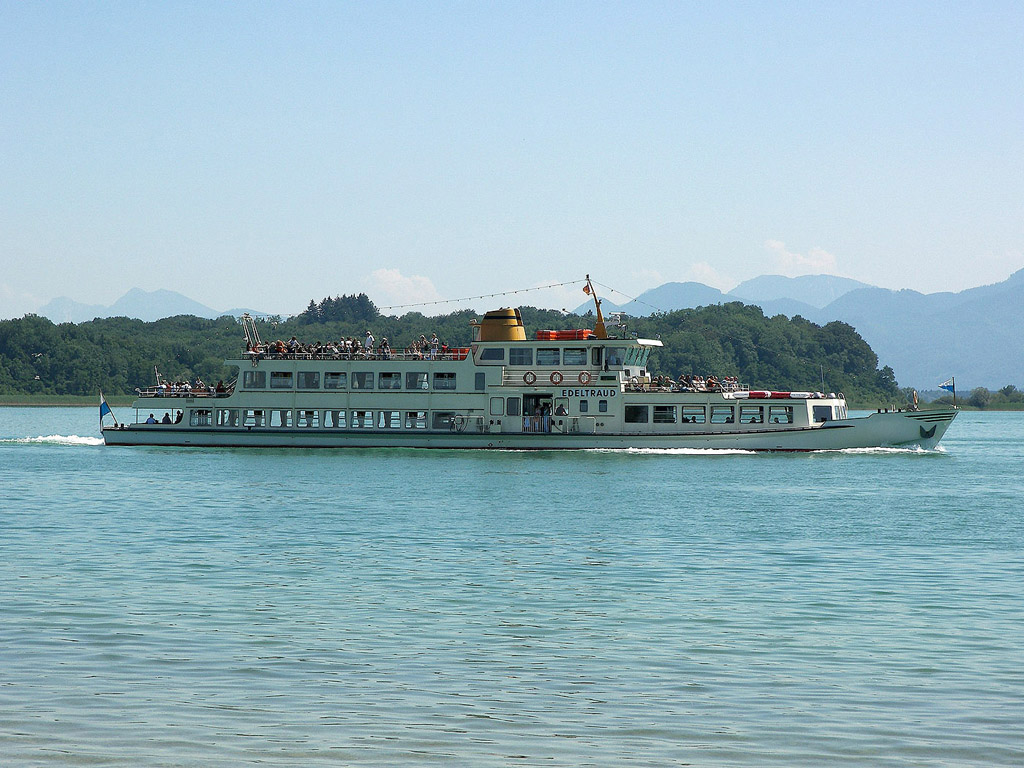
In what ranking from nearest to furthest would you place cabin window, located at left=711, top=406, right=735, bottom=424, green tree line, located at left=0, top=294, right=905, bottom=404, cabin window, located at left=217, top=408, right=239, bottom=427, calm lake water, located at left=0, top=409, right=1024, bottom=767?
calm lake water, located at left=0, top=409, right=1024, bottom=767, cabin window, located at left=711, top=406, right=735, bottom=424, cabin window, located at left=217, top=408, right=239, bottom=427, green tree line, located at left=0, top=294, right=905, bottom=404

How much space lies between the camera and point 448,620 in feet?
66.6

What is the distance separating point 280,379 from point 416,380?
7941mm

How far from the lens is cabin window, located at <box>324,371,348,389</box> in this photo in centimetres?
6381

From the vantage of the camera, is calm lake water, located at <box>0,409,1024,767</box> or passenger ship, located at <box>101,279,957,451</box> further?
passenger ship, located at <box>101,279,957,451</box>

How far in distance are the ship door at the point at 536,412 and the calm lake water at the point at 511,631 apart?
61.9 ft

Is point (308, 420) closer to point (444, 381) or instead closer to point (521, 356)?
point (444, 381)

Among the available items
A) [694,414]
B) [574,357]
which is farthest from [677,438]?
[574,357]

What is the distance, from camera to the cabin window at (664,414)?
60.8 metres

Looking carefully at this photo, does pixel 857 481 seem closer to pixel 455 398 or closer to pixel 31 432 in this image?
pixel 455 398

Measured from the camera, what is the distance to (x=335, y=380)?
6397 cm

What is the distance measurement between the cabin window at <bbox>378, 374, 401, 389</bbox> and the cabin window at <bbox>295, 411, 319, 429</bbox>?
4132mm

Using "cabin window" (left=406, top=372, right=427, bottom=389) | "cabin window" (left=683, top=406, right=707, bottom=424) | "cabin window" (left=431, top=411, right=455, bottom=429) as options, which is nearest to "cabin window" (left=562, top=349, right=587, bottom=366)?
"cabin window" (left=683, top=406, right=707, bottom=424)

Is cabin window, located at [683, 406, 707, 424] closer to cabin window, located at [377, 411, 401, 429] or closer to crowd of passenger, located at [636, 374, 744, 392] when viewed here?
crowd of passenger, located at [636, 374, 744, 392]

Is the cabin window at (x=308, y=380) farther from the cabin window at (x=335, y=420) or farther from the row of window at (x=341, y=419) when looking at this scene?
the cabin window at (x=335, y=420)
